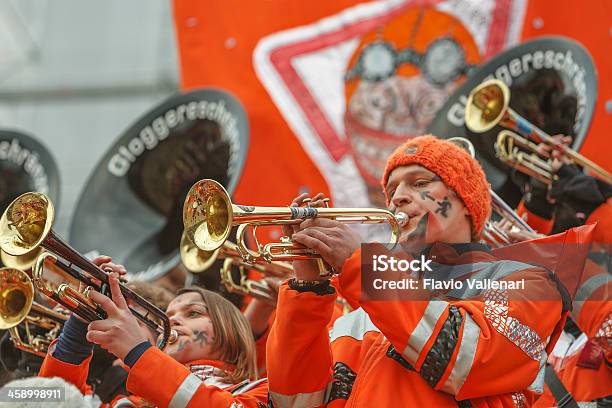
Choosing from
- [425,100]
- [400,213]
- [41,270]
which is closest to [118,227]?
[425,100]

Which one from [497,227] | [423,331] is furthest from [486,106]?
[423,331]

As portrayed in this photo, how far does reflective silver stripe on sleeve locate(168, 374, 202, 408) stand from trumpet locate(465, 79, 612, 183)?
2.02 meters

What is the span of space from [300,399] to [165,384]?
371 mm

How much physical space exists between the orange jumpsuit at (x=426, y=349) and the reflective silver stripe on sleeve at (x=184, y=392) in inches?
8.5

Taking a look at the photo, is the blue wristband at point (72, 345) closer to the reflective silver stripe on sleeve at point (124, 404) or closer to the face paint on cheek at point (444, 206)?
the reflective silver stripe on sleeve at point (124, 404)

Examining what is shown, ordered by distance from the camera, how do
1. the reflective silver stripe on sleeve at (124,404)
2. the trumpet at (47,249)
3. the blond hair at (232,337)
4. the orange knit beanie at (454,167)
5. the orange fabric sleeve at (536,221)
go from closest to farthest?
the trumpet at (47,249), the orange knit beanie at (454,167), the reflective silver stripe on sleeve at (124,404), the blond hair at (232,337), the orange fabric sleeve at (536,221)

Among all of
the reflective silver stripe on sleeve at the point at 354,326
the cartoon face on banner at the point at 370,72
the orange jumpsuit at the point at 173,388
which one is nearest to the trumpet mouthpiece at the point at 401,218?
the reflective silver stripe on sleeve at the point at 354,326

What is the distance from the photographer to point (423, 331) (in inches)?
95.2

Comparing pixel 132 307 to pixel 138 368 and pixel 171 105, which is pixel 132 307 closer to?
pixel 138 368

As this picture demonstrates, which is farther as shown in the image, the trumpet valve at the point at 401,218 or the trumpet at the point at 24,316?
the trumpet at the point at 24,316

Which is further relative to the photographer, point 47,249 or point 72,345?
point 72,345

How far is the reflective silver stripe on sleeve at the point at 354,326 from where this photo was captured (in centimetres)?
290

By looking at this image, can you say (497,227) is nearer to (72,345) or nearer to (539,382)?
(539,382)

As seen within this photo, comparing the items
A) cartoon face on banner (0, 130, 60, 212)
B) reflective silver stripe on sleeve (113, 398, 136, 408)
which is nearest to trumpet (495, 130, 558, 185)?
reflective silver stripe on sleeve (113, 398, 136, 408)
